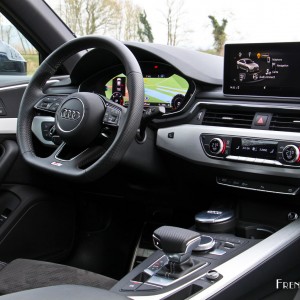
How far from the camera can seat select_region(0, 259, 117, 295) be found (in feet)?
5.39

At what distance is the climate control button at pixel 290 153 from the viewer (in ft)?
5.77

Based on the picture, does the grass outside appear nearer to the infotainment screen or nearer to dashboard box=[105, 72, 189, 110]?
dashboard box=[105, 72, 189, 110]

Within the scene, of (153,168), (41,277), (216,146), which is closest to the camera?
(41,277)

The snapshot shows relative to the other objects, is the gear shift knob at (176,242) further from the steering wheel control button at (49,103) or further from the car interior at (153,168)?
the steering wheel control button at (49,103)

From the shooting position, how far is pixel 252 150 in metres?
1.87

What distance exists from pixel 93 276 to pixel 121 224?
0.99 m

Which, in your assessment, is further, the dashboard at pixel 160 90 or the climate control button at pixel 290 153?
the dashboard at pixel 160 90

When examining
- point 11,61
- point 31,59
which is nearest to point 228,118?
point 31,59

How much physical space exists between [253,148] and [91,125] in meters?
0.61

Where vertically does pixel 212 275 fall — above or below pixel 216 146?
below

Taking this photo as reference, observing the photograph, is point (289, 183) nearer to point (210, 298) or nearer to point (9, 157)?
point (210, 298)

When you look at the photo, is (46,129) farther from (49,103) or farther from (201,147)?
(201,147)

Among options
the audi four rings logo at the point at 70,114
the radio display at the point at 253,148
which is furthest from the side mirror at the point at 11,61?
the radio display at the point at 253,148

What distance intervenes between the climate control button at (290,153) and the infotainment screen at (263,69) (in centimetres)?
21
